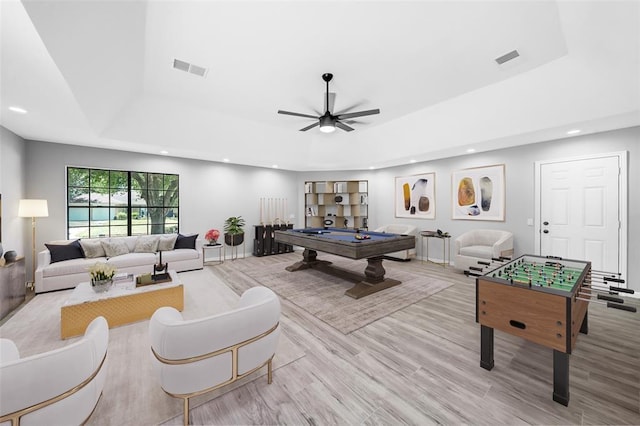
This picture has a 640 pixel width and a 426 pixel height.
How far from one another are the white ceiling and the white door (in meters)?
0.69

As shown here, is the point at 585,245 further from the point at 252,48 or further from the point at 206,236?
the point at 206,236

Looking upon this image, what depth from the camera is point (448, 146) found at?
484cm

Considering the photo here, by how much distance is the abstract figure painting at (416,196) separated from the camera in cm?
623

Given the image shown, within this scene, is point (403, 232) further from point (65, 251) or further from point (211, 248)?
point (65, 251)

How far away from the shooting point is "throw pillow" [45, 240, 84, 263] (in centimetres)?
408

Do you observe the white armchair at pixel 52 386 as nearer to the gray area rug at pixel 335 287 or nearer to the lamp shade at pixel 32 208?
the gray area rug at pixel 335 287

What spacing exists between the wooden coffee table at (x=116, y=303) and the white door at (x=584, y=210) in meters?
6.18

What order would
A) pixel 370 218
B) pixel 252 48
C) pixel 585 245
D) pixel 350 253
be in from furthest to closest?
pixel 370 218 < pixel 585 245 < pixel 350 253 < pixel 252 48

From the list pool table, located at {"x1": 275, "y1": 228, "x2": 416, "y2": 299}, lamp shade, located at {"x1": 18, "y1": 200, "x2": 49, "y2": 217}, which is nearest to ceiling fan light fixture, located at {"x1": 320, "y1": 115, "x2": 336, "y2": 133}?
pool table, located at {"x1": 275, "y1": 228, "x2": 416, "y2": 299}

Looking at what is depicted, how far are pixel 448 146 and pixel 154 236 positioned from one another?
6.22m

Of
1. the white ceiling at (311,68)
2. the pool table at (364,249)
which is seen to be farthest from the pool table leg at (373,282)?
the white ceiling at (311,68)

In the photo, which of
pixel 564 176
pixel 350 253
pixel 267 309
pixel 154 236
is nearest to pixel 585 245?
pixel 564 176

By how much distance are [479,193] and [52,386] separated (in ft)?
21.2

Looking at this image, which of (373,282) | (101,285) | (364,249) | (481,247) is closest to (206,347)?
(101,285)
